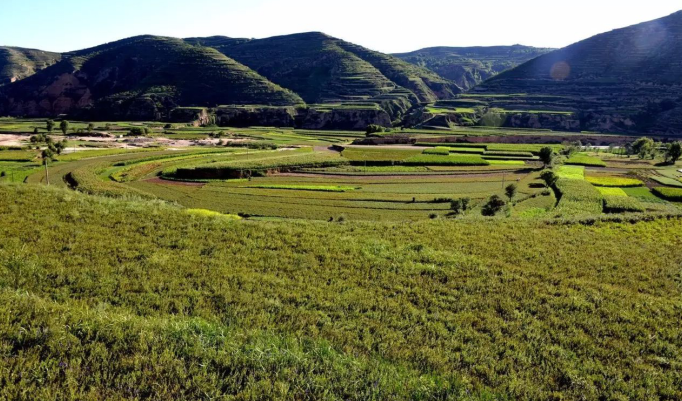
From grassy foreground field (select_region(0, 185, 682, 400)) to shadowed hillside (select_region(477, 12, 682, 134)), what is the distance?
6278 inches

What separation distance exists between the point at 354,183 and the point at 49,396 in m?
55.9

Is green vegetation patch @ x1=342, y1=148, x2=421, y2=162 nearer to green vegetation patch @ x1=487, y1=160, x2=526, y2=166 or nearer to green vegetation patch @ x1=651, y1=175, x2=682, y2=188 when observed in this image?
green vegetation patch @ x1=487, y1=160, x2=526, y2=166

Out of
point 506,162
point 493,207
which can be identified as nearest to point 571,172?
point 506,162

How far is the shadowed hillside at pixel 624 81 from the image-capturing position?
145m

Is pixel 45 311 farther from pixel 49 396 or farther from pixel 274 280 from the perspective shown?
pixel 274 280

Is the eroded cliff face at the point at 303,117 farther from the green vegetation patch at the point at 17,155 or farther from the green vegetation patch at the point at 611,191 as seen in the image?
the green vegetation patch at the point at 611,191

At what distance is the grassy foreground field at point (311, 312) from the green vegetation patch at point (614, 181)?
159 ft

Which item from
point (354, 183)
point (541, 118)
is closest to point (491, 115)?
point (541, 118)

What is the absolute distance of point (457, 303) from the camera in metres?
12.0

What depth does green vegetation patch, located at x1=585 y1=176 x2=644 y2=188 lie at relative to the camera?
60562 mm

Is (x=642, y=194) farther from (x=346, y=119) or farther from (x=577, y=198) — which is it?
(x=346, y=119)

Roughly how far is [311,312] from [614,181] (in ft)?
230

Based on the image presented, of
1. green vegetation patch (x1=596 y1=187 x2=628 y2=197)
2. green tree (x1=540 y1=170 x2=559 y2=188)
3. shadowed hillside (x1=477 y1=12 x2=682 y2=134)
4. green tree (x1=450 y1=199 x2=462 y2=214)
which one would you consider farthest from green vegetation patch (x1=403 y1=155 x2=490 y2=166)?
shadowed hillside (x1=477 y1=12 x2=682 y2=134)

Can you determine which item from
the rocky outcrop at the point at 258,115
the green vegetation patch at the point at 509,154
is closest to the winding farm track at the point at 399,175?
the green vegetation patch at the point at 509,154
